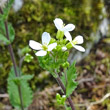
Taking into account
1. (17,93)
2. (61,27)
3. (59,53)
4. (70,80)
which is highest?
(61,27)

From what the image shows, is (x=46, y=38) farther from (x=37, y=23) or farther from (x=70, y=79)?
(x=37, y=23)

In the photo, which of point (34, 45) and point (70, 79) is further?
point (70, 79)

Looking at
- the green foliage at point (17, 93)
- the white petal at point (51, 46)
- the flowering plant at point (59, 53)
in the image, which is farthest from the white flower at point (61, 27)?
the green foliage at point (17, 93)

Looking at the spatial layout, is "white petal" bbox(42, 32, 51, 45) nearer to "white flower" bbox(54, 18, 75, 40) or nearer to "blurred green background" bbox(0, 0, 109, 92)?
"white flower" bbox(54, 18, 75, 40)

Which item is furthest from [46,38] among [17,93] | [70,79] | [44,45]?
[17,93]

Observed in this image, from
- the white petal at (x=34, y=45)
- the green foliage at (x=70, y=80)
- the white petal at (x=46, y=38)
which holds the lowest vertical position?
the green foliage at (x=70, y=80)

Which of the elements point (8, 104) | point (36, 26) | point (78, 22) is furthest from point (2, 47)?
point (78, 22)

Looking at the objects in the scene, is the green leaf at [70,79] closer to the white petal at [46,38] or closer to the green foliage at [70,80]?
the green foliage at [70,80]

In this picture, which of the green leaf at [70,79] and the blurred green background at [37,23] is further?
the blurred green background at [37,23]

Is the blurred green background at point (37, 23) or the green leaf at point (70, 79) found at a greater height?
the blurred green background at point (37, 23)

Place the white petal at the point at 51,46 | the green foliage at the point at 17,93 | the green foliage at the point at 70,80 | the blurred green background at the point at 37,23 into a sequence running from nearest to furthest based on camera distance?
the white petal at the point at 51,46 → the green foliage at the point at 70,80 → the green foliage at the point at 17,93 → the blurred green background at the point at 37,23

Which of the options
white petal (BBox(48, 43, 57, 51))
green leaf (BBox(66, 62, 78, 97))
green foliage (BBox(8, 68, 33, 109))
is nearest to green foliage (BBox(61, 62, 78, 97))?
green leaf (BBox(66, 62, 78, 97))
